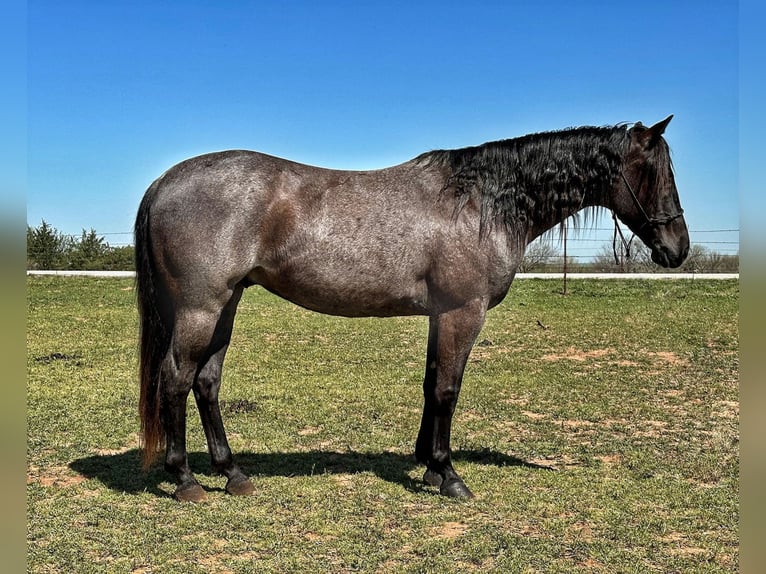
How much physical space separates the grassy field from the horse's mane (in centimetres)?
210

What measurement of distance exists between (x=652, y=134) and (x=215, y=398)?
3.72m

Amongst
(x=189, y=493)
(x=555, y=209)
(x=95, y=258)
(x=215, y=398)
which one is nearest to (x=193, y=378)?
(x=215, y=398)

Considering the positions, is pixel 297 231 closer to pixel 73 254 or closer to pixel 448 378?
pixel 448 378

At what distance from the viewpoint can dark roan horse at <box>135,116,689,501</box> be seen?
14.0 feet

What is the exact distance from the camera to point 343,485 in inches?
184

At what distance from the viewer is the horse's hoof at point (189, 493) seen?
4.33 meters

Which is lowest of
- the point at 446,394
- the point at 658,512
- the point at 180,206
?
the point at 658,512

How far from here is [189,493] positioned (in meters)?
4.33

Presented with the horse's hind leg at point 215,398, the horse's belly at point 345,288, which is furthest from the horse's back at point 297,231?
the horse's hind leg at point 215,398

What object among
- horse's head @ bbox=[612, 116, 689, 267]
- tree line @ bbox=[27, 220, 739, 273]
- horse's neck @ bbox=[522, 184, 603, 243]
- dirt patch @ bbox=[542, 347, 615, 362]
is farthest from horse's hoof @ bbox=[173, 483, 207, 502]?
tree line @ bbox=[27, 220, 739, 273]

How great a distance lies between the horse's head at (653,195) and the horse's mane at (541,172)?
0.27 feet
